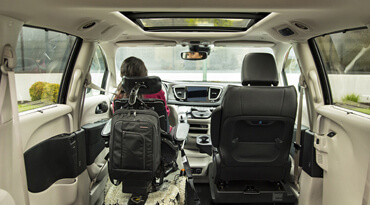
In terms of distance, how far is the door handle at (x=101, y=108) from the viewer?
3164mm

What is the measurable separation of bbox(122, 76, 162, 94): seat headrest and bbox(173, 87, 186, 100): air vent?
1889 millimetres

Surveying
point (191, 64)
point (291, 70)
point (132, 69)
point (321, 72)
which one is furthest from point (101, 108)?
point (291, 70)

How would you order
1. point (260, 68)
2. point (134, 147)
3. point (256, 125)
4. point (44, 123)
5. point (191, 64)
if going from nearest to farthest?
point (134, 147) → point (44, 123) → point (256, 125) → point (260, 68) → point (191, 64)

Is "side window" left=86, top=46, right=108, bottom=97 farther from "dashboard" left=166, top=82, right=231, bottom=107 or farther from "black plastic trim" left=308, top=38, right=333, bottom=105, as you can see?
"black plastic trim" left=308, top=38, right=333, bottom=105

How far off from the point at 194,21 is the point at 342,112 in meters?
1.59

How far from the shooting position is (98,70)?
12.3 ft

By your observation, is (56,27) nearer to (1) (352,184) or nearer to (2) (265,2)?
(2) (265,2)

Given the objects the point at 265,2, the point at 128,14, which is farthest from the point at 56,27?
the point at 265,2

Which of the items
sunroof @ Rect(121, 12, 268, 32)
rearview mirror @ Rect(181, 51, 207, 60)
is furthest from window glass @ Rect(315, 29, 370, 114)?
rearview mirror @ Rect(181, 51, 207, 60)

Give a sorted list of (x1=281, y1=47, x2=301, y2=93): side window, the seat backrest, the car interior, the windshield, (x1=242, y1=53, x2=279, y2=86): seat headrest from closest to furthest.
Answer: the car interior → the seat backrest → (x1=242, y1=53, x2=279, y2=86): seat headrest → (x1=281, y1=47, x2=301, y2=93): side window → the windshield

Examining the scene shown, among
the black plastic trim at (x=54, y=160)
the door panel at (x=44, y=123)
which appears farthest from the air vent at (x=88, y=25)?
the black plastic trim at (x=54, y=160)

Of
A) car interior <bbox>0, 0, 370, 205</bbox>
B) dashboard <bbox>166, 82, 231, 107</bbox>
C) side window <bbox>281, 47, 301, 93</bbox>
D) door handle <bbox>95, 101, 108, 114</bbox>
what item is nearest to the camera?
car interior <bbox>0, 0, 370, 205</bbox>

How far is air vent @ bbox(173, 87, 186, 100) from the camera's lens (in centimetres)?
416

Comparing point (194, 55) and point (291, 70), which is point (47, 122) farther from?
point (291, 70)
